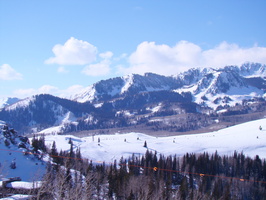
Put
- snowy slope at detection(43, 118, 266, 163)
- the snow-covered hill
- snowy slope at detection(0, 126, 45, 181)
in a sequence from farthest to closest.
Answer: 1. snowy slope at detection(43, 118, 266, 163)
2. snowy slope at detection(0, 126, 45, 181)
3. the snow-covered hill

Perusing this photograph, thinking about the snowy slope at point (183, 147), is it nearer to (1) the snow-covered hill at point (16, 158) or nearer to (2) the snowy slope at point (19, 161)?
(1) the snow-covered hill at point (16, 158)

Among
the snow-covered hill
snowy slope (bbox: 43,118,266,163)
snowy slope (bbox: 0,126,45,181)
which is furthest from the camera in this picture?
snowy slope (bbox: 43,118,266,163)

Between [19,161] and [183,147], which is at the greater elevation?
[19,161]

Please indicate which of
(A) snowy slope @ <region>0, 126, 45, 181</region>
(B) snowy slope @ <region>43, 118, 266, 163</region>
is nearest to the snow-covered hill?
(A) snowy slope @ <region>0, 126, 45, 181</region>

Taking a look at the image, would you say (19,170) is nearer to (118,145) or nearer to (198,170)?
(198,170)

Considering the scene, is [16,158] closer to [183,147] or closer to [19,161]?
[19,161]

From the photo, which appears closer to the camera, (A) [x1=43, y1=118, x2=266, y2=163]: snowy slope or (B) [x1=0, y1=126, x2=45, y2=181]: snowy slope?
(B) [x1=0, y1=126, x2=45, y2=181]: snowy slope

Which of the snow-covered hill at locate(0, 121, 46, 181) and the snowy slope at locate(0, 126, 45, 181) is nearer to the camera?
the snow-covered hill at locate(0, 121, 46, 181)

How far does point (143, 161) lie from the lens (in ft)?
412

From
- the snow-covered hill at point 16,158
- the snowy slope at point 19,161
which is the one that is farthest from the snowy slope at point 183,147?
the snowy slope at point 19,161

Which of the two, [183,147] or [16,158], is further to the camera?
[183,147]

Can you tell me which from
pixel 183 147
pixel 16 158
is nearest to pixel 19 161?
pixel 16 158

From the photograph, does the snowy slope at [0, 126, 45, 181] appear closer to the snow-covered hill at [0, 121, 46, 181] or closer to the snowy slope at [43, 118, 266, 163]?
the snow-covered hill at [0, 121, 46, 181]

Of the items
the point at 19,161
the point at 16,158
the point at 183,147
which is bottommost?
the point at 183,147
